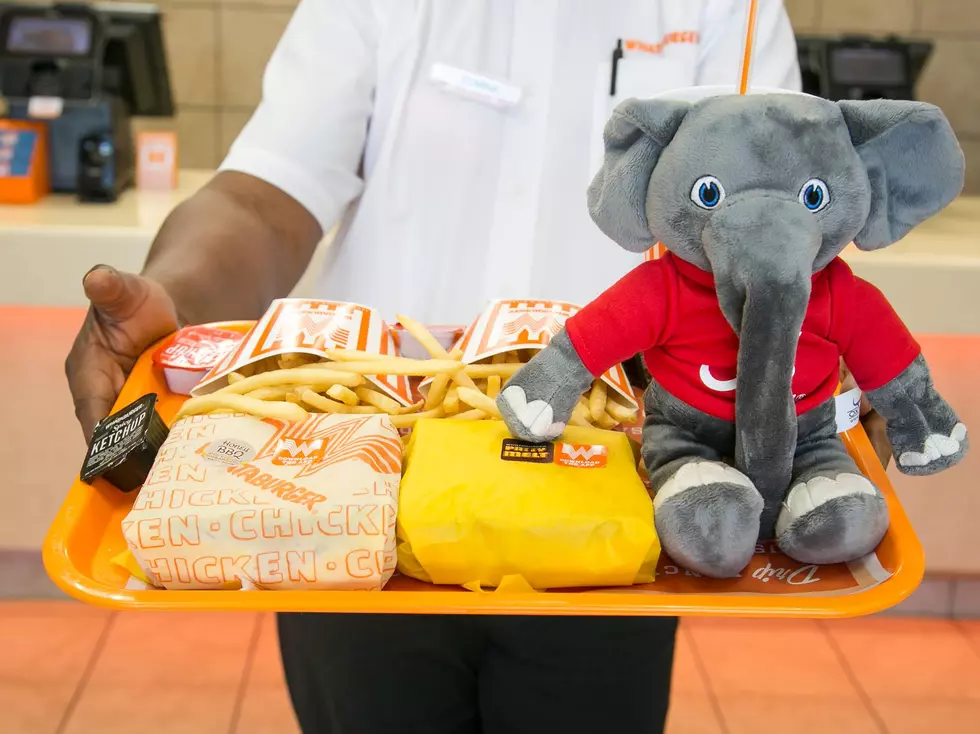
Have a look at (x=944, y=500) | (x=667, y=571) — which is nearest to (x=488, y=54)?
(x=667, y=571)

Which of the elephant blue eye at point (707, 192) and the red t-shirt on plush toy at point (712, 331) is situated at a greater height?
the elephant blue eye at point (707, 192)

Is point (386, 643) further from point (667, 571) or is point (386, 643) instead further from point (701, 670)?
point (701, 670)

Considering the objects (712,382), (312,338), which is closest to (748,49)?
(712,382)

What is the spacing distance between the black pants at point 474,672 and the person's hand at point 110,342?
1.11 ft

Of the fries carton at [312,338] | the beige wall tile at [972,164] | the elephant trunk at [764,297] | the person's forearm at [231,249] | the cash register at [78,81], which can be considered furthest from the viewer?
the beige wall tile at [972,164]

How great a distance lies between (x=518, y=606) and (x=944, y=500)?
2.42m

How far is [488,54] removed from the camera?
150 centimetres

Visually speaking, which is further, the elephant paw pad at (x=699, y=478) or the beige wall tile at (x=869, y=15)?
the beige wall tile at (x=869, y=15)

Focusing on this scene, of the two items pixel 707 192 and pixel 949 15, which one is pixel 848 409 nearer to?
pixel 707 192

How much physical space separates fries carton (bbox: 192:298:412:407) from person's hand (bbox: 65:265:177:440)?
121 mm

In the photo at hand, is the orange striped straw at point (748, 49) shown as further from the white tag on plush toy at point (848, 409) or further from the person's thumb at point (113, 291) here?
the person's thumb at point (113, 291)

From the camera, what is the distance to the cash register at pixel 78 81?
2557 millimetres

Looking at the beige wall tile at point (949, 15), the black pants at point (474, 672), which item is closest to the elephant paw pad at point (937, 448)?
the black pants at point (474, 672)

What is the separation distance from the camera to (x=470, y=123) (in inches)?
58.9
